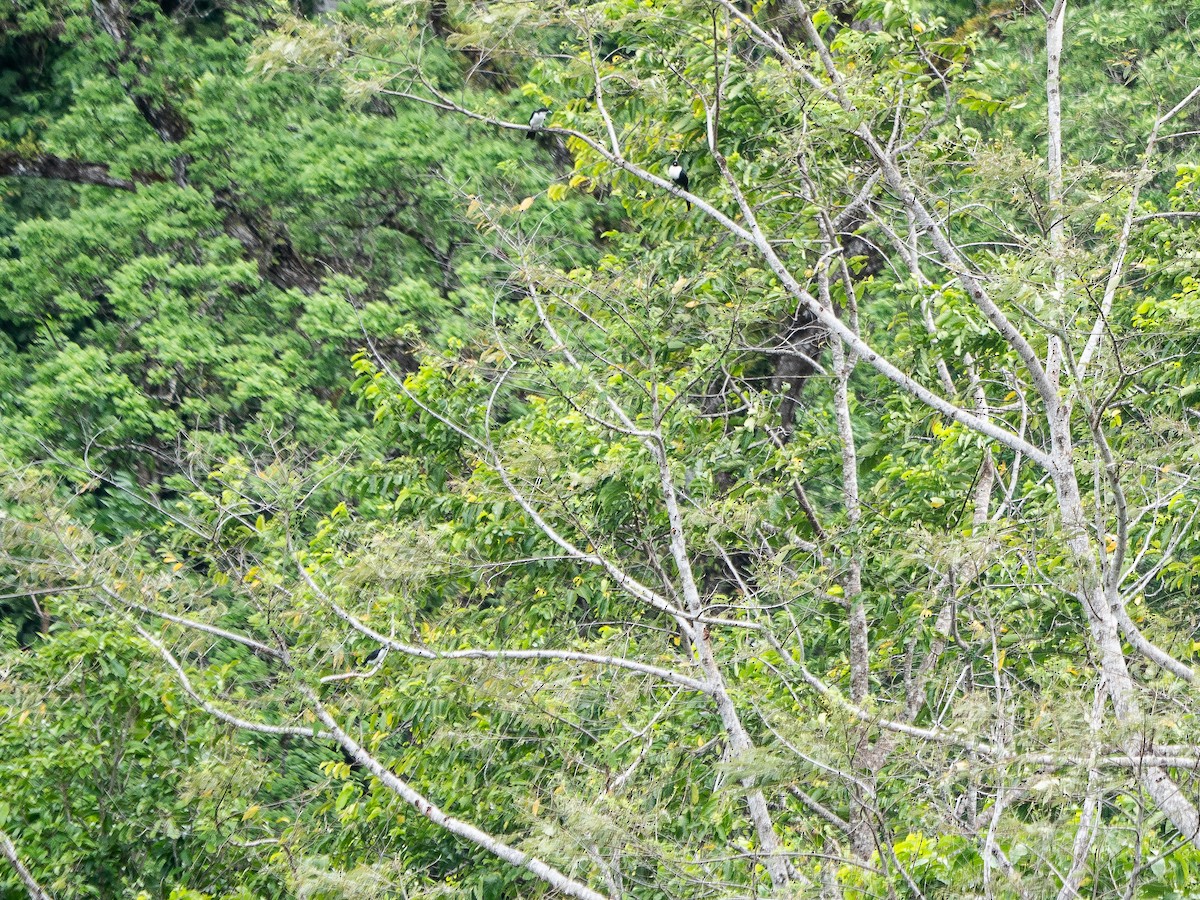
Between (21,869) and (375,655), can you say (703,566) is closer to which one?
(375,655)

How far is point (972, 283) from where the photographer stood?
151 inches

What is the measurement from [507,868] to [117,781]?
182cm

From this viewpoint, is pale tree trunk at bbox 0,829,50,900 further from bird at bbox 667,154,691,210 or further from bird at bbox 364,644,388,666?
bird at bbox 667,154,691,210

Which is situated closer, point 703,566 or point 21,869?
point 21,869

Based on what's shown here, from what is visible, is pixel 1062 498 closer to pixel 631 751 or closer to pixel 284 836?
pixel 631 751

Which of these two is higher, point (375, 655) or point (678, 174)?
point (678, 174)

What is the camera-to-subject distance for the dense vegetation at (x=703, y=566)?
3.62 meters

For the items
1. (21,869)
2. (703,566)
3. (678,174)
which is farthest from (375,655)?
(678,174)

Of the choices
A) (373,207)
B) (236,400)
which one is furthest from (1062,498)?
(373,207)

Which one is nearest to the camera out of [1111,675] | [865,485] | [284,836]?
[1111,675]

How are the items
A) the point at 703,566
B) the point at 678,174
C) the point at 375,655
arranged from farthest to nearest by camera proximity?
the point at 703,566, the point at 375,655, the point at 678,174

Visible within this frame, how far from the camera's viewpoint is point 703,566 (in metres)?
6.41

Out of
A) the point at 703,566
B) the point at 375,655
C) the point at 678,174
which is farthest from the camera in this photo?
the point at 703,566

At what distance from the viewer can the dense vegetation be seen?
11.9 ft
